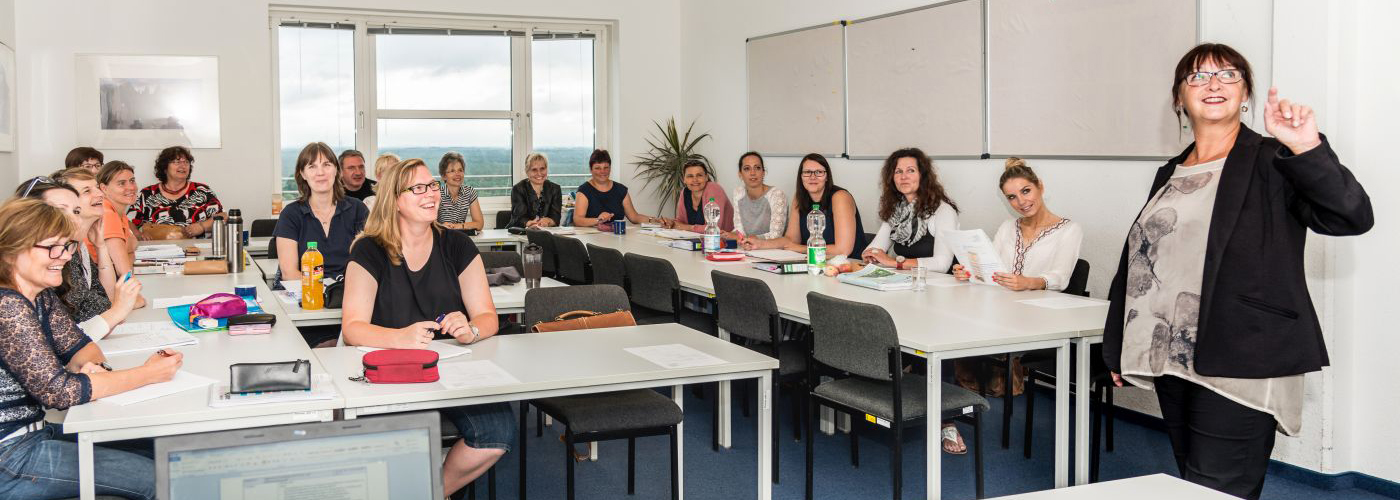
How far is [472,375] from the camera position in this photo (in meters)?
2.79

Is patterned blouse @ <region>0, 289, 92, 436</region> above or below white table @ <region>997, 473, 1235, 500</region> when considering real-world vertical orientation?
above

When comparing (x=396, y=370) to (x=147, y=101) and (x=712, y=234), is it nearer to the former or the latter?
(x=712, y=234)

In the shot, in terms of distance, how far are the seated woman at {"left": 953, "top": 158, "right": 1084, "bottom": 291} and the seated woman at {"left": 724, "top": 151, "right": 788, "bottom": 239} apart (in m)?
2.40

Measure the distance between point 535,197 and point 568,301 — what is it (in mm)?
4906

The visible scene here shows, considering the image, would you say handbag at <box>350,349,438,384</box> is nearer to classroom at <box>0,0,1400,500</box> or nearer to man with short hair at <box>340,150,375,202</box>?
classroom at <box>0,0,1400,500</box>

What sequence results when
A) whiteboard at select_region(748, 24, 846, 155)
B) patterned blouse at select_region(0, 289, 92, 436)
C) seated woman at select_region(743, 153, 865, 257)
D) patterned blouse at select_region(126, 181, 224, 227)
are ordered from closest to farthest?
patterned blouse at select_region(0, 289, 92, 436)
seated woman at select_region(743, 153, 865, 257)
patterned blouse at select_region(126, 181, 224, 227)
whiteboard at select_region(748, 24, 846, 155)

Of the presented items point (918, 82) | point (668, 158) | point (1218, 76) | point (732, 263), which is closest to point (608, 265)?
point (732, 263)

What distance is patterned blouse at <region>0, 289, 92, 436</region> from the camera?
2426 millimetres

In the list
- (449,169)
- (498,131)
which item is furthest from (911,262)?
(498,131)

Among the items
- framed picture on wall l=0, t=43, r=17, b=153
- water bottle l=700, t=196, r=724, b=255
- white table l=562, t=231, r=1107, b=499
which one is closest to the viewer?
white table l=562, t=231, r=1107, b=499

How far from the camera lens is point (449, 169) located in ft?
27.3

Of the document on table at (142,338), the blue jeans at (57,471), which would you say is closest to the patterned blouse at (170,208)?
the document on table at (142,338)

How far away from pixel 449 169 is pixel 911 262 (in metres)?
4.41

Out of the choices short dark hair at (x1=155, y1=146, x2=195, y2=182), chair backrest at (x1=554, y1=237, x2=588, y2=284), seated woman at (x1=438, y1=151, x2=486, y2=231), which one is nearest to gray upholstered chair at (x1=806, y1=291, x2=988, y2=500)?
chair backrest at (x1=554, y1=237, x2=588, y2=284)
